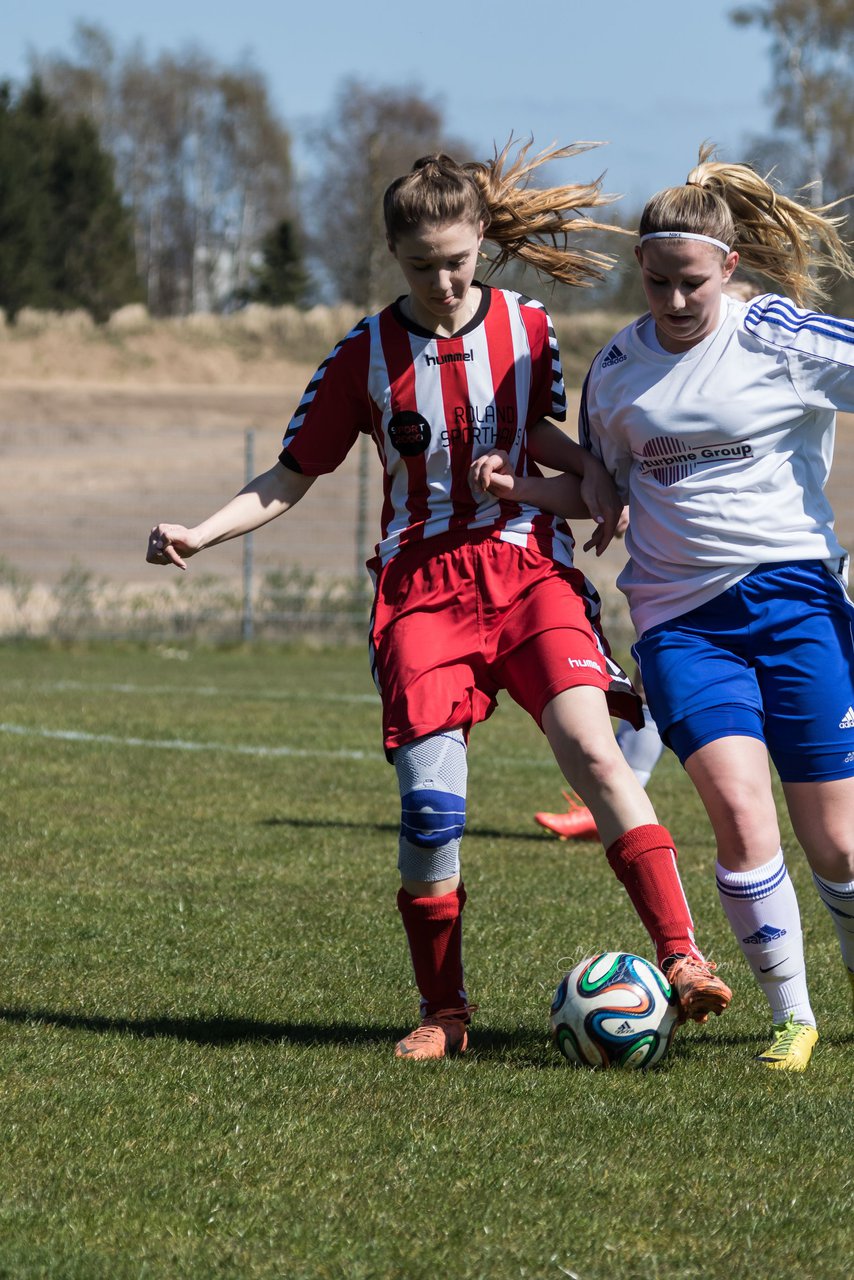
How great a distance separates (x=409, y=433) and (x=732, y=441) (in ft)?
2.50

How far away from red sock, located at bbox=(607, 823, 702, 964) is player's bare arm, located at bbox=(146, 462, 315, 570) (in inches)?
45.4

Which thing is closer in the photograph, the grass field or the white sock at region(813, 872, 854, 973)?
the grass field

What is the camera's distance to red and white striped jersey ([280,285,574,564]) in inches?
161

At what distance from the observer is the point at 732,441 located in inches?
158

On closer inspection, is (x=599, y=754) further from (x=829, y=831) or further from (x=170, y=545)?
(x=170, y=545)

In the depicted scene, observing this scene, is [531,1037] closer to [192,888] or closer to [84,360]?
[192,888]

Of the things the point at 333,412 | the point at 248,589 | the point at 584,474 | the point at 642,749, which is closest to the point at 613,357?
the point at 584,474

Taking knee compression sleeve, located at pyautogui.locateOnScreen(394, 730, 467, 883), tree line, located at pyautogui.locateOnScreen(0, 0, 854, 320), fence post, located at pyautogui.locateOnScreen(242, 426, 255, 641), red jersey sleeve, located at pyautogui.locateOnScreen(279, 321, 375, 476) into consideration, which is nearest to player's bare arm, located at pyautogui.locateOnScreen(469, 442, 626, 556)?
red jersey sleeve, located at pyautogui.locateOnScreen(279, 321, 375, 476)

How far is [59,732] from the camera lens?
1034 centimetres

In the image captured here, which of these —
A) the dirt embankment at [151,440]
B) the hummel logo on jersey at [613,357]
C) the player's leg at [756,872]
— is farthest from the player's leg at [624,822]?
the dirt embankment at [151,440]

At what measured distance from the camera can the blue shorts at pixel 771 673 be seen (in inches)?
155

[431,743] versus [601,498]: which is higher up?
[601,498]

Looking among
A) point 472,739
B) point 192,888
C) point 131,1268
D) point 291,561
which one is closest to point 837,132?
point 291,561

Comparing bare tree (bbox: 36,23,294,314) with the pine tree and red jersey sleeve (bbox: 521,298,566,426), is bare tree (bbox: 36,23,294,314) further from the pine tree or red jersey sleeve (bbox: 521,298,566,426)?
red jersey sleeve (bbox: 521,298,566,426)
